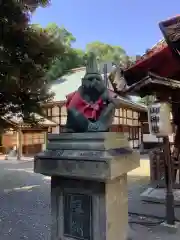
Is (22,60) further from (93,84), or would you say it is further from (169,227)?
(169,227)

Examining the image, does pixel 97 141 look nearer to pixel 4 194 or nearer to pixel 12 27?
pixel 12 27

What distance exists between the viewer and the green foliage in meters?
6.01

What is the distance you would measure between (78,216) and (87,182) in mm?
422

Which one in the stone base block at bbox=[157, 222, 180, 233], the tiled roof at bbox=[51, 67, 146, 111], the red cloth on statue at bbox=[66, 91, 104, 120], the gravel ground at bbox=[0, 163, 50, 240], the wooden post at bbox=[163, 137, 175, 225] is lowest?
the gravel ground at bbox=[0, 163, 50, 240]

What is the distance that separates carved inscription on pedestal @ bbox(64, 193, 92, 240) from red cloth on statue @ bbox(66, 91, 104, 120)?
0.94m

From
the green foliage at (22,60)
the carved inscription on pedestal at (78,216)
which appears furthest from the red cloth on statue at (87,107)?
the green foliage at (22,60)

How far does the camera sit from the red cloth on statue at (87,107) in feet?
9.68

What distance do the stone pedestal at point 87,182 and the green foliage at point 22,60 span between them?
3.69 meters

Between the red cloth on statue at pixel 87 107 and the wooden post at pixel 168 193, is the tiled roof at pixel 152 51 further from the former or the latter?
the red cloth on statue at pixel 87 107

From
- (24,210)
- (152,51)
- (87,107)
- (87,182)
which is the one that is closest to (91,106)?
(87,107)

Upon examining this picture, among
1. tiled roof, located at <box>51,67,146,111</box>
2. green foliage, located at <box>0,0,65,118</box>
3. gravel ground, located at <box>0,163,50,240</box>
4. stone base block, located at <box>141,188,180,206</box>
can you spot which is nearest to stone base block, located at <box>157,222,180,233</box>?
stone base block, located at <box>141,188,180,206</box>

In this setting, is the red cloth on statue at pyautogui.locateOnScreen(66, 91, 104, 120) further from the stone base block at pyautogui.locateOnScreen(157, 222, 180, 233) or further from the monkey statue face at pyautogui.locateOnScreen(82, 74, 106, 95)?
the stone base block at pyautogui.locateOnScreen(157, 222, 180, 233)

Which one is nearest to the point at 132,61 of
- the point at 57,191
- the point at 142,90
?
the point at 142,90

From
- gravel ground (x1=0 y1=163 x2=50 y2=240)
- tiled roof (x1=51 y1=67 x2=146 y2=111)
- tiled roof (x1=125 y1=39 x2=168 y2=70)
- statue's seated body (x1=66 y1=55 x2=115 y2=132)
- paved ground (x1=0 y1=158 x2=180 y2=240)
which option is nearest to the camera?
statue's seated body (x1=66 y1=55 x2=115 y2=132)
